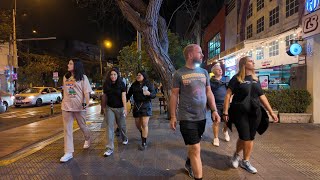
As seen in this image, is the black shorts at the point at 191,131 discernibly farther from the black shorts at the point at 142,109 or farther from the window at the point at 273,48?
the window at the point at 273,48

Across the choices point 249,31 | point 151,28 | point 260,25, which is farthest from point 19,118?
point 249,31

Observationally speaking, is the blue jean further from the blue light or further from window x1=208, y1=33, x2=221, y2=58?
window x1=208, y1=33, x2=221, y2=58

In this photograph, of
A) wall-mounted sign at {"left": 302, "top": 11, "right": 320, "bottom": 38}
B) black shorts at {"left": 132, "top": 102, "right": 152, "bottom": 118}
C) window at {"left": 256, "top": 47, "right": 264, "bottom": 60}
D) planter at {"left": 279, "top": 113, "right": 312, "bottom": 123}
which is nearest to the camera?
black shorts at {"left": 132, "top": 102, "right": 152, "bottom": 118}

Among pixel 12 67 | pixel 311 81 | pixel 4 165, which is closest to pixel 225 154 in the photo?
pixel 4 165

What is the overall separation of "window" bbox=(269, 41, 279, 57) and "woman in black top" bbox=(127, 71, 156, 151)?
30.0ft

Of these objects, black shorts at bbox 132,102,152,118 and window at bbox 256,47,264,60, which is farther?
window at bbox 256,47,264,60

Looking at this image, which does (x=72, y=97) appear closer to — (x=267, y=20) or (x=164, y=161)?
(x=164, y=161)

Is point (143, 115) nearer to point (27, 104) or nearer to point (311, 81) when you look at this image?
point (311, 81)

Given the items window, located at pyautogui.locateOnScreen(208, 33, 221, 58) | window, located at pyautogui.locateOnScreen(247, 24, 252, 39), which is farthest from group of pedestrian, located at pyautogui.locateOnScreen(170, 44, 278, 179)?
window, located at pyautogui.locateOnScreen(208, 33, 221, 58)

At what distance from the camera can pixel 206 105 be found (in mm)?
4680

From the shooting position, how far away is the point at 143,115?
6.91 metres

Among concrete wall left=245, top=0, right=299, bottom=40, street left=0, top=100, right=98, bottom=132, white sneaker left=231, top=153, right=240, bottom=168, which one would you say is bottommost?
street left=0, top=100, right=98, bottom=132

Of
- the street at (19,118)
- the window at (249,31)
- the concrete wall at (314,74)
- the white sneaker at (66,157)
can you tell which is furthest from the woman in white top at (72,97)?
the window at (249,31)

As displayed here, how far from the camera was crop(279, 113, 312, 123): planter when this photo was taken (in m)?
10.5
